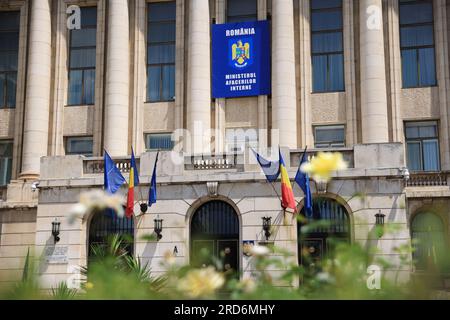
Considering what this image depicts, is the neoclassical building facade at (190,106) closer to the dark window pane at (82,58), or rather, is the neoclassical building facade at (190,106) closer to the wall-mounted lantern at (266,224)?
the dark window pane at (82,58)

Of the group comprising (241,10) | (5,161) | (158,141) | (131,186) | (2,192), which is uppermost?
(241,10)

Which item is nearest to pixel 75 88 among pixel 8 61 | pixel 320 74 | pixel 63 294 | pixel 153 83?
pixel 153 83

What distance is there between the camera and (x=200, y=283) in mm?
5352

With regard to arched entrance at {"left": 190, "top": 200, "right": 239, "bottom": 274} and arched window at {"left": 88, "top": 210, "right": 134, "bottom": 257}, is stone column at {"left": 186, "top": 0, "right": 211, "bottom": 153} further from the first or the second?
arched window at {"left": 88, "top": 210, "right": 134, "bottom": 257}

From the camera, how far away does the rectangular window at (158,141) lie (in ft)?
116

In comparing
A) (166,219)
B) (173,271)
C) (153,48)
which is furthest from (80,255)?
(173,271)

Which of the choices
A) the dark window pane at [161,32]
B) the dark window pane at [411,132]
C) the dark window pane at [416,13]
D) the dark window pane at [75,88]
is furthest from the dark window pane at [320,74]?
the dark window pane at [75,88]

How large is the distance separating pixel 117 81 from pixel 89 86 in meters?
2.53

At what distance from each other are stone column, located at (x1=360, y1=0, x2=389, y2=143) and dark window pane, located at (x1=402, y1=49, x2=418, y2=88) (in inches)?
56.8

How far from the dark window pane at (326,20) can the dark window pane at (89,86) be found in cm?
1255

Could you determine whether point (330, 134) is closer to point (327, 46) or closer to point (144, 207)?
point (327, 46)

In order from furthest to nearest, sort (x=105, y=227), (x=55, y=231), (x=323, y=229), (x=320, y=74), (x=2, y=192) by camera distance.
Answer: (x=2, y=192)
(x=320, y=74)
(x=105, y=227)
(x=55, y=231)
(x=323, y=229)

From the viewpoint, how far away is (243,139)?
34656 millimetres
